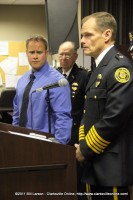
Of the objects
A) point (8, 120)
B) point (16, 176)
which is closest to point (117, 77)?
point (16, 176)

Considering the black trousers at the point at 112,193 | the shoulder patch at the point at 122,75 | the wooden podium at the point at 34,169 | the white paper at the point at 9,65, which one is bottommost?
the black trousers at the point at 112,193

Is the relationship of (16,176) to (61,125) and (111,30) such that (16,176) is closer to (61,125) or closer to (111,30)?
(61,125)

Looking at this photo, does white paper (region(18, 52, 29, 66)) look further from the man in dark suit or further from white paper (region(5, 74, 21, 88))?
the man in dark suit

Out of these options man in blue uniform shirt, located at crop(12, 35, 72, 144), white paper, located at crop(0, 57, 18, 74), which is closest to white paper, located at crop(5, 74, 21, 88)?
white paper, located at crop(0, 57, 18, 74)

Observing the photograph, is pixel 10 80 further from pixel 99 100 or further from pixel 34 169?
pixel 34 169

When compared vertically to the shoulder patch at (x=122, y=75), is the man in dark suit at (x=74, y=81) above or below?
above

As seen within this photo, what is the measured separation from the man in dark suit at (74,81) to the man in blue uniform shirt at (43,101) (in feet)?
2.08

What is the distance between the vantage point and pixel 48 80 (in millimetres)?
2004

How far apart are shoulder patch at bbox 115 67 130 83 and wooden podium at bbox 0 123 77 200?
1.25 ft

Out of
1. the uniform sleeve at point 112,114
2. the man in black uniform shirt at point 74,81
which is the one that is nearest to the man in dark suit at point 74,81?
the man in black uniform shirt at point 74,81

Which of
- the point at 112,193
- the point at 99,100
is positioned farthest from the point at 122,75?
the point at 112,193

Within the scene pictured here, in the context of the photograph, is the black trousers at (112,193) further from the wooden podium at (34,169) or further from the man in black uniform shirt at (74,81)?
the man in black uniform shirt at (74,81)

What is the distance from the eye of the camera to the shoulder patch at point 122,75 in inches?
57.6

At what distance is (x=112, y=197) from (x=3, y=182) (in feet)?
1.70
